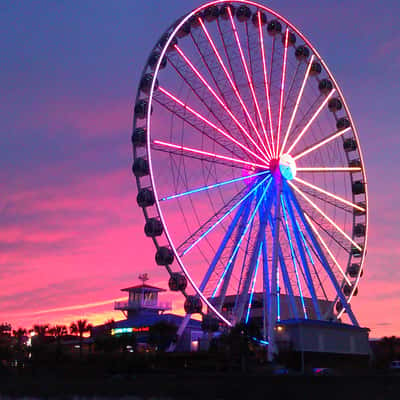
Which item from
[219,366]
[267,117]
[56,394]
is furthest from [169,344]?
[56,394]

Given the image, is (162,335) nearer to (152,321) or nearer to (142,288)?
(152,321)

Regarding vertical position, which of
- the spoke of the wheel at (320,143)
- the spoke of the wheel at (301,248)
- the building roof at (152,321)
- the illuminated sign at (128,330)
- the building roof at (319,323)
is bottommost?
the building roof at (319,323)

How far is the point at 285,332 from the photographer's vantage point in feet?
123

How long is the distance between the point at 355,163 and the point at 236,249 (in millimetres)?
14528

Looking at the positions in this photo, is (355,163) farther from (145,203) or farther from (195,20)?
(145,203)

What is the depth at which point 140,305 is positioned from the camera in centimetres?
6456

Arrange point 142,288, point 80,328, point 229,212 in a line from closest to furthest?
point 229,212, point 80,328, point 142,288

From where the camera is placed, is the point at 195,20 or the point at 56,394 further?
the point at 195,20

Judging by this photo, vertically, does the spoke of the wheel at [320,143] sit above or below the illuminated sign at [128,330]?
above

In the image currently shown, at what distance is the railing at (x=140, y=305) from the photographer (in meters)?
64.6

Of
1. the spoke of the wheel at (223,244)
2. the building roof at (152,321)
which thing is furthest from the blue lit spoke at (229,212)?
the building roof at (152,321)

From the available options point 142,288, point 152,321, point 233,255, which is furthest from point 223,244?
point 142,288

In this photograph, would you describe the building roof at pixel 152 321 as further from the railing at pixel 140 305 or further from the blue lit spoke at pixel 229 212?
the blue lit spoke at pixel 229 212

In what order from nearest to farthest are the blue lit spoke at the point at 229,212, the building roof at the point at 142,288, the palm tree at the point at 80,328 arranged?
1. the blue lit spoke at the point at 229,212
2. the palm tree at the point at 80,328
3. the building roof at the point at 142,288
